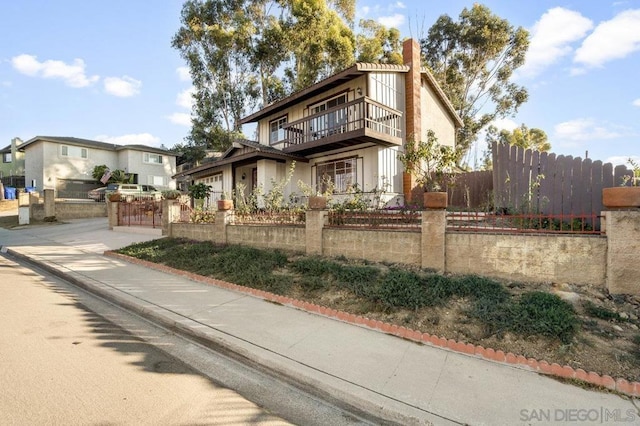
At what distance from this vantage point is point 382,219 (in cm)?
685

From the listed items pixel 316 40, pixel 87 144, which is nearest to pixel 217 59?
pixel 316 40

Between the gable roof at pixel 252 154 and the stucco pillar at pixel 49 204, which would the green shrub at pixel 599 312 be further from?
the stucco pillar at pixel 49 204

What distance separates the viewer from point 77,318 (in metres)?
5.05

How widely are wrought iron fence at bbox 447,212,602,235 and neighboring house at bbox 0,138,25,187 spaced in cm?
4678

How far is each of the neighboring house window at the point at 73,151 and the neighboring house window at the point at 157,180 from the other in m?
6.13

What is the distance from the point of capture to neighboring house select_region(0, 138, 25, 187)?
36.0m

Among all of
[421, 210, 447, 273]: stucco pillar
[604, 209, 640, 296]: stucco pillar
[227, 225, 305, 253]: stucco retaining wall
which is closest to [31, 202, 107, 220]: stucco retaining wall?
[227, 225, 305, 253]: stucco retaining wall

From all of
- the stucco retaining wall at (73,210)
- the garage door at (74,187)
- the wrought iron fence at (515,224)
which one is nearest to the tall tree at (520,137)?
the wrought iron fence at (515,224)

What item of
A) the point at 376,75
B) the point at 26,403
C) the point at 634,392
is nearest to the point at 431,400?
the point at 634,392

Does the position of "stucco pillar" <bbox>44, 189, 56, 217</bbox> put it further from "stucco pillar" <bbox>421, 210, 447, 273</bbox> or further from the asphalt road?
"stucco pillar" <bbox>421, 210, 447, 273</bbox>

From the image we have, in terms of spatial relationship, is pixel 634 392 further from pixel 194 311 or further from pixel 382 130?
pixel 382 130

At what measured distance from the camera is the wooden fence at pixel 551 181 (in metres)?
6.38

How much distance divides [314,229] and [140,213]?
1138cm

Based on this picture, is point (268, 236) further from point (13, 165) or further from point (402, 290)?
point (13, 165)
